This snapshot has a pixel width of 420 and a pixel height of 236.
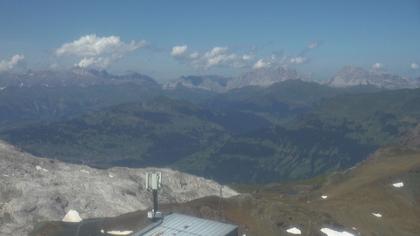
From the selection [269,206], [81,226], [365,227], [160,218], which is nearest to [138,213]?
[81,226]

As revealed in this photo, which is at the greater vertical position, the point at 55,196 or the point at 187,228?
the point at 55,196

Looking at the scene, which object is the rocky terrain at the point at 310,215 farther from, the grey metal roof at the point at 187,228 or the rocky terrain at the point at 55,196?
the rocky terrain at the point at 55,196

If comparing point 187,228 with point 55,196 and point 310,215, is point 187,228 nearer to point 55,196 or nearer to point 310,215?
point 310,215

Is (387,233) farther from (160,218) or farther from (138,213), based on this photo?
(160,218)

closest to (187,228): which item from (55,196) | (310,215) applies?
(310,215)

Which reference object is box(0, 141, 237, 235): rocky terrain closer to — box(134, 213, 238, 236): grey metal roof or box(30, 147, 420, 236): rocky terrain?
box(30, 147, 420, 236): rocky terrain

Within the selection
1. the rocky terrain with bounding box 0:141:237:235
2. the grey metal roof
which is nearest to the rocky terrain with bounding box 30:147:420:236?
the grey metal roof

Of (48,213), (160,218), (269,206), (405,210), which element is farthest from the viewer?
(48,213)

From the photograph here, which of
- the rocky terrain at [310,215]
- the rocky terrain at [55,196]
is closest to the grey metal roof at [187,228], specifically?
the rocky terrain at [310,215]
